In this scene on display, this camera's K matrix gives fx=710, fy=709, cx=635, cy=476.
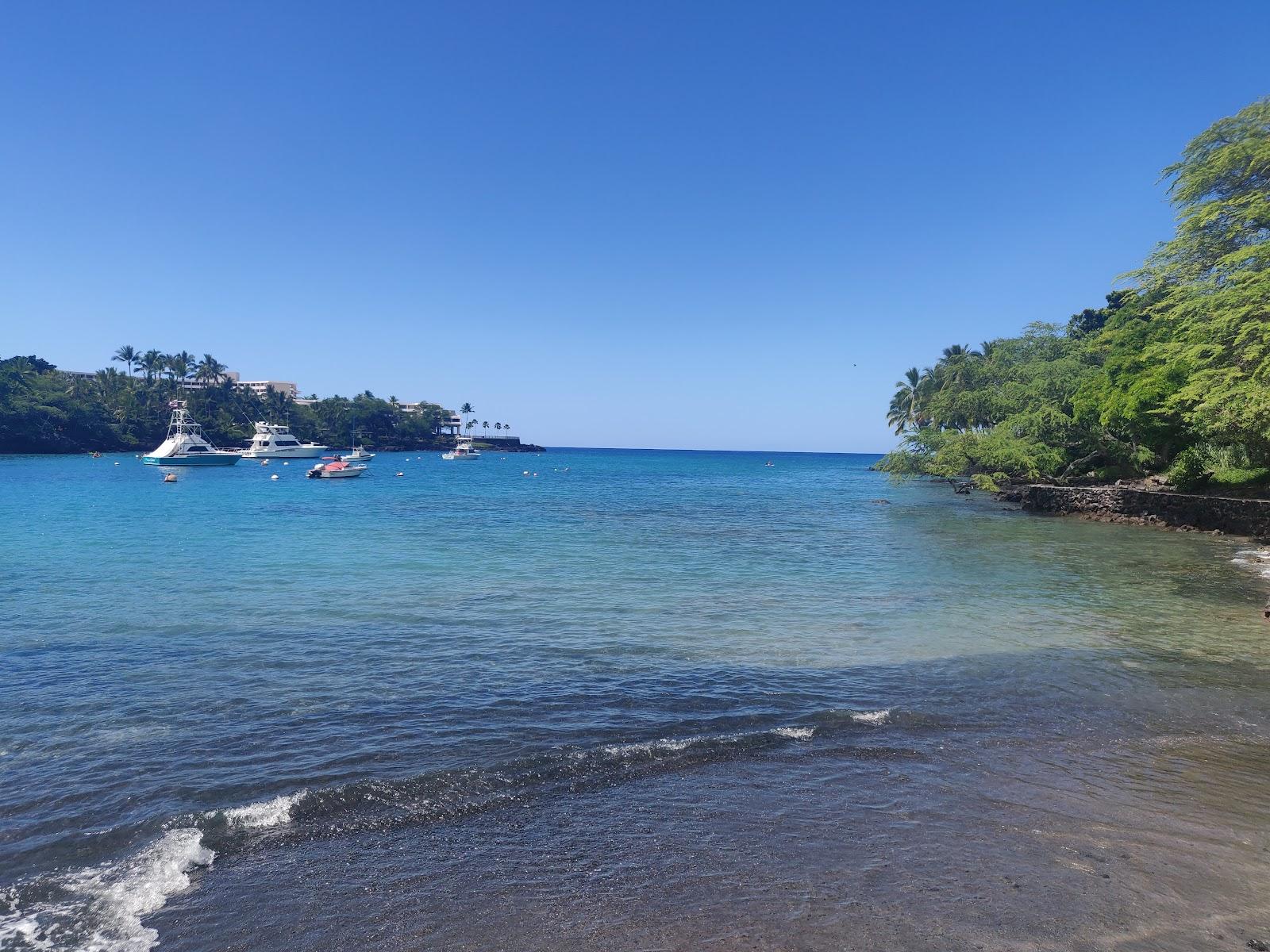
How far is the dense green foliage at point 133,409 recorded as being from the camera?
104 m

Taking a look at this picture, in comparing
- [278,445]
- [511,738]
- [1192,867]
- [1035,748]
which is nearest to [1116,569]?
[1035,748]

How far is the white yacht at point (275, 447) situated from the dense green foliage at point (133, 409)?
859 inches

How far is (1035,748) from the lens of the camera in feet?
24.7

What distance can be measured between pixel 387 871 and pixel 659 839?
2.04m

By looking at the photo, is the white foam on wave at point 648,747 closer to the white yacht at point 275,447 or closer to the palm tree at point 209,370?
the white yacht at point 275,447

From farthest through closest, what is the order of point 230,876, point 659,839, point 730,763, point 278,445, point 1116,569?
point 278,445
point 1116,569
point 730,763
point 659,839
point 230,876

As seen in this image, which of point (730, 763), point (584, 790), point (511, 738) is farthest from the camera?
point (511, 738)

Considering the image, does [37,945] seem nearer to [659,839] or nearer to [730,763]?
[659,839]

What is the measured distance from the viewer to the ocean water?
4652 mm

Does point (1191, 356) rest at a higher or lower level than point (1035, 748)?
higher

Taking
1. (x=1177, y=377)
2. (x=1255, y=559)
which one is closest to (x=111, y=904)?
(x=1255, y=559)

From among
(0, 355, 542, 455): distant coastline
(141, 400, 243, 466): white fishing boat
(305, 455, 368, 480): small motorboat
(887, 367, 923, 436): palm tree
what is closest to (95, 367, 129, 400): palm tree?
(0, 355, 542, 455): distant coastline

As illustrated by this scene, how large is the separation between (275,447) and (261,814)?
360 ft

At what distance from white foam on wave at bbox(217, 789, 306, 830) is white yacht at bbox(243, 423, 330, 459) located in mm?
103559
